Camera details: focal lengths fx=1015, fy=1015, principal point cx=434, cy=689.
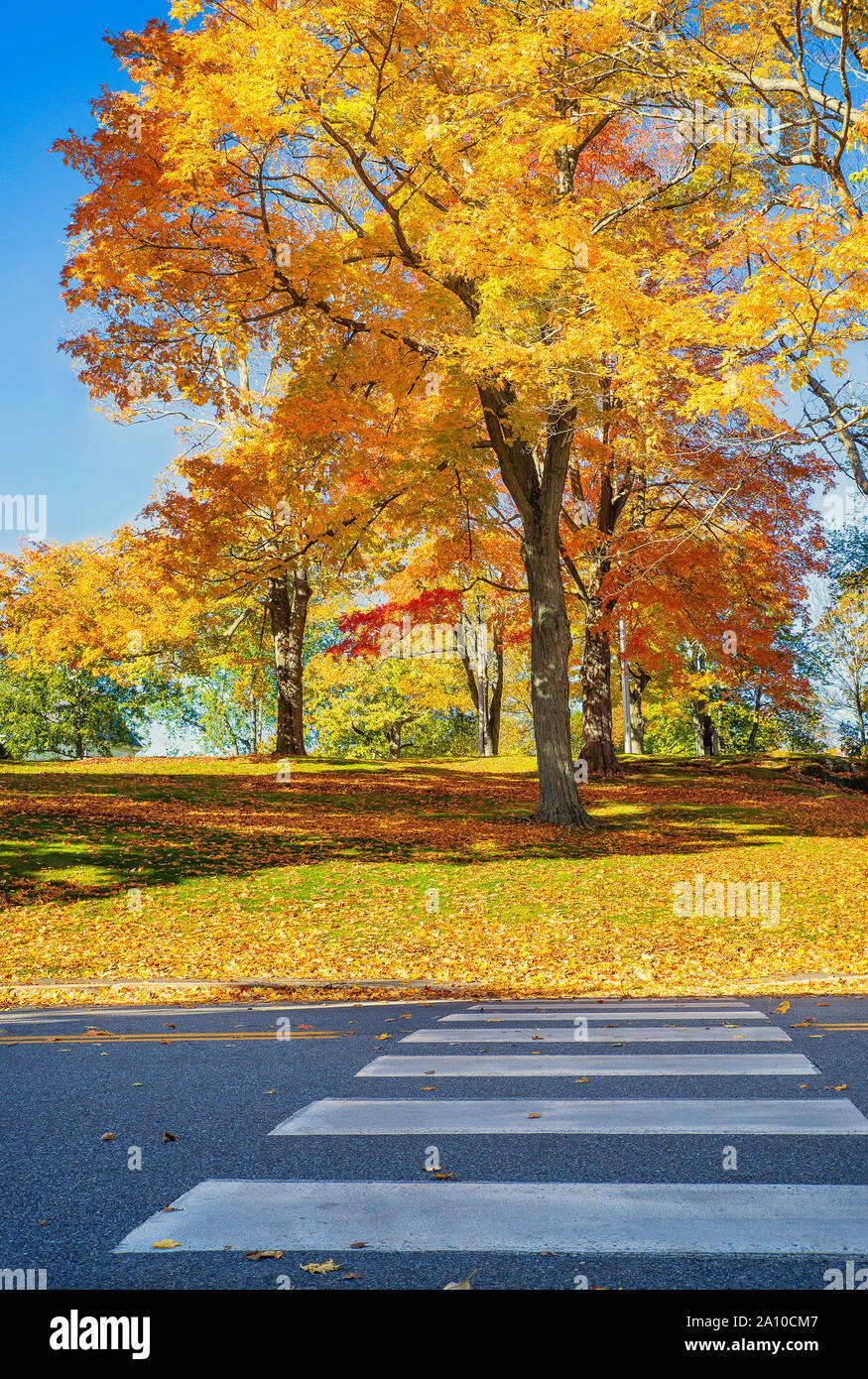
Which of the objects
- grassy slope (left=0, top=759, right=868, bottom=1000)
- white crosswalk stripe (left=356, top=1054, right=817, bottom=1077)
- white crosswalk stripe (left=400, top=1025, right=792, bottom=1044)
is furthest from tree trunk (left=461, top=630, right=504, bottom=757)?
white crosswalk stripe (left=356, top=1054, right=817, bottom=1077)

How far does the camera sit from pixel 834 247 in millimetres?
11508

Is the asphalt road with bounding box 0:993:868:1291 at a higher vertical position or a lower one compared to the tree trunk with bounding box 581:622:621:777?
lower

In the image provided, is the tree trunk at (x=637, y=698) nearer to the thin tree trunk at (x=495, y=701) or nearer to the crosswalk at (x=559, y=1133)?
the thin tree trunk at (x=495, y=701)

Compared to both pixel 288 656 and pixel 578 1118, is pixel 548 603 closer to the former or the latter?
pixel 288 656

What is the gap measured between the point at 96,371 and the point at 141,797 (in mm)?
8845

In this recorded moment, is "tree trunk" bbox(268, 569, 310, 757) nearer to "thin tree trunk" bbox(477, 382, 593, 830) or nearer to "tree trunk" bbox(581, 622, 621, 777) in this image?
"tree trunk" bbox(581, 622, 621, 777)

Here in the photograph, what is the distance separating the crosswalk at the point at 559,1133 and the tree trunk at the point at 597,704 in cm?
1814

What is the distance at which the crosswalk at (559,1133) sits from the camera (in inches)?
162

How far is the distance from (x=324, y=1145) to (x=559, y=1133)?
1281 mm

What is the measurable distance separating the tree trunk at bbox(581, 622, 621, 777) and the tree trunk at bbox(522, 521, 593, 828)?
23.4ft

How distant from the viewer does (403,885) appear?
14859mm

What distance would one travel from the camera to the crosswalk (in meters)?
4.12
